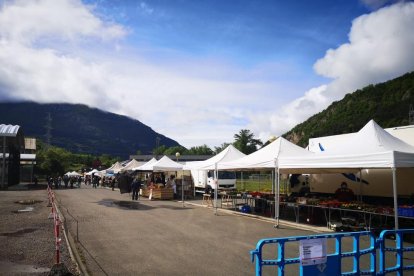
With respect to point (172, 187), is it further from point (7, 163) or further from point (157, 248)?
point (7, 163)

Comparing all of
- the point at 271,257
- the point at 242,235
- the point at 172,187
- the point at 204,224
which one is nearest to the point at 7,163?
the point at 172,187

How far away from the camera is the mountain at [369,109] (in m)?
84.1

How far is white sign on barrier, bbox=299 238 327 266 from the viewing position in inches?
219

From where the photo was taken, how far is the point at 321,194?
20.8m

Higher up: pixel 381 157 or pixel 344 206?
pixel 381 157

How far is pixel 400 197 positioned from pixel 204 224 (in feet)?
25.4

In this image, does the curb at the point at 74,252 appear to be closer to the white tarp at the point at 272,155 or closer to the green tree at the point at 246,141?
the white tarp at the point at 272,155

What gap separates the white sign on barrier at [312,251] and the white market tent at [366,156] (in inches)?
232

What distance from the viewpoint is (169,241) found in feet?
37.0

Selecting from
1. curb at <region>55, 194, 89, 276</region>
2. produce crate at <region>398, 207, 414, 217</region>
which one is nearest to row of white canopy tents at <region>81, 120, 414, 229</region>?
produce crate at <region>398, 207, 414, 217</region>

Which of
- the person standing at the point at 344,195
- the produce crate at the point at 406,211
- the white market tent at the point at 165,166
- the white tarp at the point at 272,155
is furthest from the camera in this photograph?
the white market tent at the point at 165,166

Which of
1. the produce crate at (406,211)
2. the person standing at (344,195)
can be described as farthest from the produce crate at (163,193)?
the produce crate at (406,211)

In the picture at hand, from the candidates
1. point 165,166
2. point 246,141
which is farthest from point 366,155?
point 246,141

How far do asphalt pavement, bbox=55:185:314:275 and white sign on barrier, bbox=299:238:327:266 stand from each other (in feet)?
7.60
